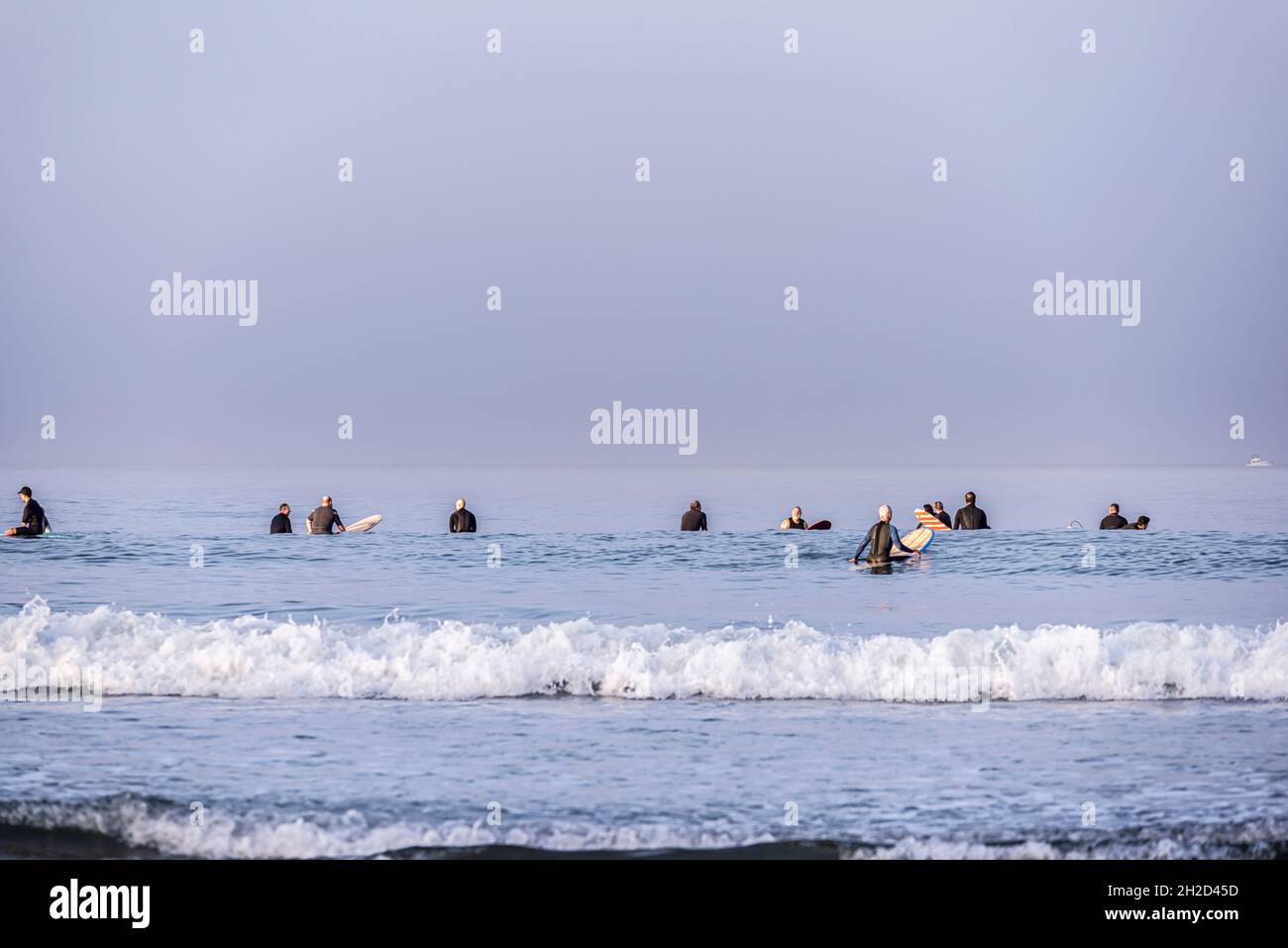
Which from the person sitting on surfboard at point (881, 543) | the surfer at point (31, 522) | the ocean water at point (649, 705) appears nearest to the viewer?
the ocean water at point (649, 705)

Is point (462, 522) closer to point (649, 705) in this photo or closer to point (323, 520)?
point (323, 520)

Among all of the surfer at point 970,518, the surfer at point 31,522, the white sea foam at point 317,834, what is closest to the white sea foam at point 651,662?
the white sea foam at point 317,834

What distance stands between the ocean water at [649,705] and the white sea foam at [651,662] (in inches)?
2.0

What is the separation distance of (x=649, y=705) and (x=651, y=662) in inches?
46.8

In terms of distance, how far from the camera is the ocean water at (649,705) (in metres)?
9.52

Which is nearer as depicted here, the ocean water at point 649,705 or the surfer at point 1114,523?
the ocean water at point 649,705

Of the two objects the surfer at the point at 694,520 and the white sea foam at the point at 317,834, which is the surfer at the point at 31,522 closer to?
the surfer at the point at 694,520

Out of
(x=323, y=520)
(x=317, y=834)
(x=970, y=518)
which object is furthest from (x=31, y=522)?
(x=317, y=834)

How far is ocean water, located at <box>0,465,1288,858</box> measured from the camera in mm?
9523

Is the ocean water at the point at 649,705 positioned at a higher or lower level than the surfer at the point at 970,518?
lower

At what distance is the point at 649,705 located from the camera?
14.3 metres

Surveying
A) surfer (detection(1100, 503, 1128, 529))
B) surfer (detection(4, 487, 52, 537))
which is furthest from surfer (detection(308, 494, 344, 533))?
surfer (detection(1100, 503, 1128, 529))
